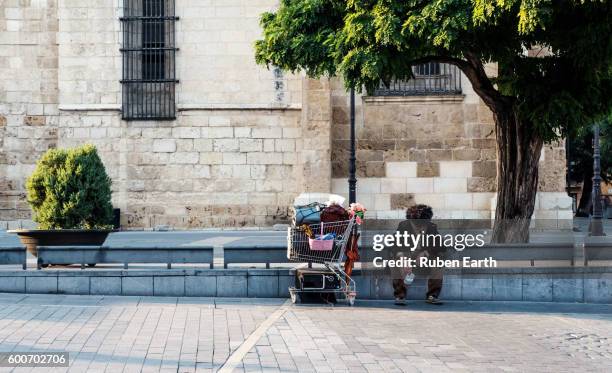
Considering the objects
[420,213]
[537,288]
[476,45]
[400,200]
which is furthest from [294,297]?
[400,200]

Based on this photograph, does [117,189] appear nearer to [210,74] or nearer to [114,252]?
[210,74]

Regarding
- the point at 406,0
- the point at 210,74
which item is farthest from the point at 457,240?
the point at 210,74

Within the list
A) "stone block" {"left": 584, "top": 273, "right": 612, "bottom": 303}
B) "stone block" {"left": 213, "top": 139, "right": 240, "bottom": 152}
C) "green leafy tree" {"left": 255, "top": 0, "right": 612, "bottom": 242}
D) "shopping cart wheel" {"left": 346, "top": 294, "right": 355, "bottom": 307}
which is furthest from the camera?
"stone block" {"left": 213, "top": 139, "right": 240, "bottom": 152}

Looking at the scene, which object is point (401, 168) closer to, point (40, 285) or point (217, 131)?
point (217, 131)

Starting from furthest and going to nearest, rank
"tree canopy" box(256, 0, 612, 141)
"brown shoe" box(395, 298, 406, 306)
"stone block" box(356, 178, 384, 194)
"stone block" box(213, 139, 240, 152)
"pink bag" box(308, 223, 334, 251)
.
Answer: "stone block" box(213, 139, 240, 152), "stone block" box(356, 178, 384, 194), "tree canopy" box(256, 0, 612, 141), "brown shoe" box(395, 298, 406, 306), "pink bag" box(308, 223, 334, 251)

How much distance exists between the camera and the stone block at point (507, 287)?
12141mm

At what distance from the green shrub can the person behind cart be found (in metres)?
5.07

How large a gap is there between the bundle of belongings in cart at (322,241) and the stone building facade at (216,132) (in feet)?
40.9

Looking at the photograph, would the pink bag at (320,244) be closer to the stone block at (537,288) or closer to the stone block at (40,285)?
the stone block at (537,288)

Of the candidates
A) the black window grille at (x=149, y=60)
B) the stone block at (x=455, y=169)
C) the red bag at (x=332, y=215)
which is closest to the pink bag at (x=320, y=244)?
the red bag at (x=332, y=215)

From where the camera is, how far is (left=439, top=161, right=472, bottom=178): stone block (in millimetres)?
24016

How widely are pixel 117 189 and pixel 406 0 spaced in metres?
13.1

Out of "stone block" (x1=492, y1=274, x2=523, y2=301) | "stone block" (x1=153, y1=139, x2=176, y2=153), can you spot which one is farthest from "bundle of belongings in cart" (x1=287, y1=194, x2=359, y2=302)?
"stone block" (x1=153, y1=139, x2=176, y2=153)

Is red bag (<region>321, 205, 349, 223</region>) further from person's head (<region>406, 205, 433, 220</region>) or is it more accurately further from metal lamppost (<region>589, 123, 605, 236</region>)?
metal lamppost (<region>589, 123, 605, 236</region>)
